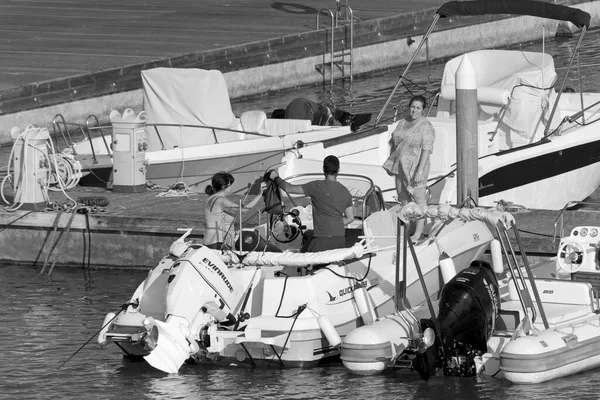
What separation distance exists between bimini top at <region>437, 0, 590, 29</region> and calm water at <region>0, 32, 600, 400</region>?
5.20 meters

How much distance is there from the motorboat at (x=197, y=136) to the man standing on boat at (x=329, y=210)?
5.16 metres

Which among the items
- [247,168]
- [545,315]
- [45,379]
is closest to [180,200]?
[247,168]

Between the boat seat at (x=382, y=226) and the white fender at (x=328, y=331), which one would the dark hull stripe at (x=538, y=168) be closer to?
the boat seat at (x=382, y=226)

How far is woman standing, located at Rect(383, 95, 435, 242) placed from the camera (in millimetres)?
14047

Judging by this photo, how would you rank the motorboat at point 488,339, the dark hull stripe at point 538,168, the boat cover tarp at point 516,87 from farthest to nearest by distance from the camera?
the boat cover tarp at point 516,87 < the dark hull stripe at point 538,168 < the motorboat at point 488,339

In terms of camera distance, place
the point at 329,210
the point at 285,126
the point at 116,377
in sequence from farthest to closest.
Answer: the point at 285,126 → the point at 329,210 → the point at 116,377

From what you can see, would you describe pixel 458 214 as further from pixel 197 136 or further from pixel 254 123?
pixel 254 123

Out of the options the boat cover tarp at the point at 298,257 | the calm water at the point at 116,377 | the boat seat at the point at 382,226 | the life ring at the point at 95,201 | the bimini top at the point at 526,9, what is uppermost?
the bimini top at the point at 526,9

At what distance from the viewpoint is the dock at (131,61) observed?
617 inches

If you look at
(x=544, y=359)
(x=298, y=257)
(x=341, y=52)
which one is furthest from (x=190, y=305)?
(x=341, y=52)

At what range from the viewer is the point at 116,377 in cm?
1191

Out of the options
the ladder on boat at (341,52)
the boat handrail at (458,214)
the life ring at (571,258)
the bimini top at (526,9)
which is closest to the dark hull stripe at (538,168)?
the bimini top at (526,9)

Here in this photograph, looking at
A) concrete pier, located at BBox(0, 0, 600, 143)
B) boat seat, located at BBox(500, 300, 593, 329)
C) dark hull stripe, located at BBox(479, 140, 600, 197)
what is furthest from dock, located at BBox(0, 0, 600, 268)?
boat seat, located at BBox(500, 300, 593, 329)

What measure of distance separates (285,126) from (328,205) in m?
7.68
